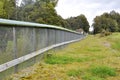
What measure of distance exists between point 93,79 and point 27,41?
2777mm

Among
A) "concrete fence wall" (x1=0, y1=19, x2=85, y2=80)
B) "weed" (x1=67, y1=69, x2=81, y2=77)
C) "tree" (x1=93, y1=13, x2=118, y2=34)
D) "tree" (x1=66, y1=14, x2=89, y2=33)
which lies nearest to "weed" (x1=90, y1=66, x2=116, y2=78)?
"weed" (x1=67, y1=69, x2=81, y2=77)

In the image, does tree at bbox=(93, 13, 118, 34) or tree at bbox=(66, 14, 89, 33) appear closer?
tree at bbox=(93, 13, 118, 34)

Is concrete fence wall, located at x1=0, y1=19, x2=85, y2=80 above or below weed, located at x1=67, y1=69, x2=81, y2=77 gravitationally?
above

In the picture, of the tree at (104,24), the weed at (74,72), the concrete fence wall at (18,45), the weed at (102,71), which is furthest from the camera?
the tree at (104,24)

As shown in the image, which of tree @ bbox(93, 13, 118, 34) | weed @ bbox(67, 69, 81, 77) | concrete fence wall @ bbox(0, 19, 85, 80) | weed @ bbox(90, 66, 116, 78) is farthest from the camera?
tree @ bbox(93, 13, 118, 34)

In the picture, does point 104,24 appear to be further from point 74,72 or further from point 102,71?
point 74,72

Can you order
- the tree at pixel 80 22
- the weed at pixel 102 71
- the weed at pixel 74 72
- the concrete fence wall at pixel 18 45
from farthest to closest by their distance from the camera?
1. the tree at pixel 80 22
2. the weed at pixel 102 71
3. the weed at pixel 74 72
4. the concrete fence wall at pixel 18 45

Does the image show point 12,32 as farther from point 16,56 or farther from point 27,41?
point 27,41

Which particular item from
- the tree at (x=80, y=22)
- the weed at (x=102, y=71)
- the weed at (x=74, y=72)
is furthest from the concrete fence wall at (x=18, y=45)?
the tree at (x=80, y=22)

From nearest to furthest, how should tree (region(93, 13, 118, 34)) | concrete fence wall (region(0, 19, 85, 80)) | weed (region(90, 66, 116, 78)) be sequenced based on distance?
concrete fence wall (region(0, 19, 85, 80)) → weed (region(90, 66, 116, 78)) → tree (region(93, 13, 118, 34))

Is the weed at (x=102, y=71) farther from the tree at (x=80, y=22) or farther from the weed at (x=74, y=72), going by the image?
the tree at (x=80, y=22)

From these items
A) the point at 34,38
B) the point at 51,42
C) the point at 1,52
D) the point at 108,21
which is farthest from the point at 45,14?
the point at 108,21

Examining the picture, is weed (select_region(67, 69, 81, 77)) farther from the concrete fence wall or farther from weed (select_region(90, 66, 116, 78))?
the concrete fence wall

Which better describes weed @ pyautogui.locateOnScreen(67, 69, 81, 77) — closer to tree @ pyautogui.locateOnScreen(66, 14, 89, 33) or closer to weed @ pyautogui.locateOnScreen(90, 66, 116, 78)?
weed @ pyautogui.locateOnScreen(90, 66, 116, 78)
